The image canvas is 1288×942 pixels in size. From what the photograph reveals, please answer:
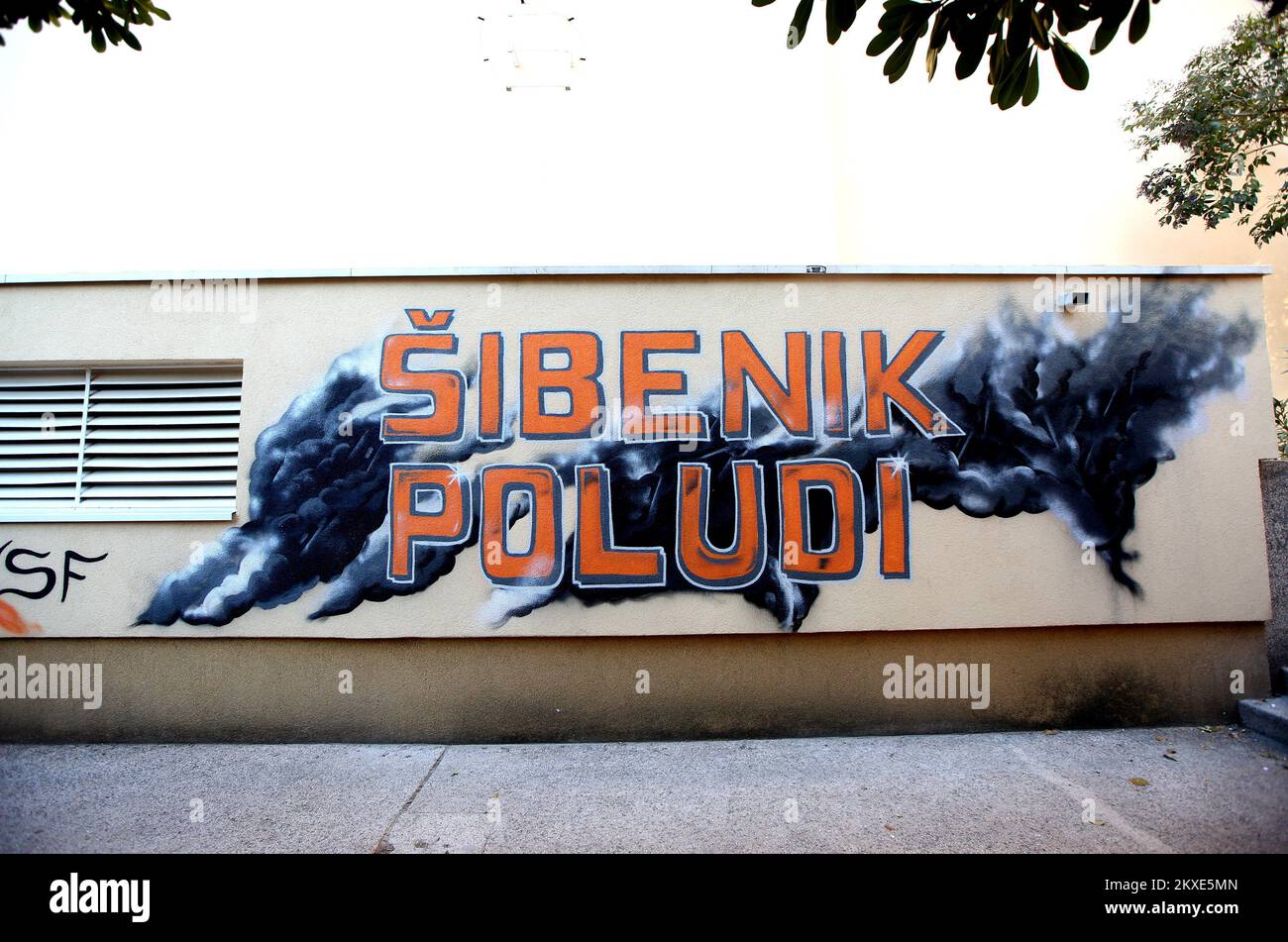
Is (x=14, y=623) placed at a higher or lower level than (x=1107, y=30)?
A: lower

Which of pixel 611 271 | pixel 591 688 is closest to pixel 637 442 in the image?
pixel 611 271

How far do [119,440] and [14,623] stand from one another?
4.36 feet

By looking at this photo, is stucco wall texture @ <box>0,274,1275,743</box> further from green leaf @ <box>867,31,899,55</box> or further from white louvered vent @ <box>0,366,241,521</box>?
green leaf @ <box>867,31,899,55</box>

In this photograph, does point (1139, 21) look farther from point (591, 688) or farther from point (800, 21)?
point (591, 688)

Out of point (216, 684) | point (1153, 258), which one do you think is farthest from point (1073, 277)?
point (216, 684)

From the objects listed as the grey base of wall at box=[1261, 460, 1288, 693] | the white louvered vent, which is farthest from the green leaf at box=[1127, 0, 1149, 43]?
the white louvered vent

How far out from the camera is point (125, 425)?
14.5ft

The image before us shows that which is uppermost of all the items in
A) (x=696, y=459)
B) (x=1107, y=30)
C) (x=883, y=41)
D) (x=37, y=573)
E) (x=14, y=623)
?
(x=883, y=41)

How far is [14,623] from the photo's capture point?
13.7 ft

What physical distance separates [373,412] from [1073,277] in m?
4.89

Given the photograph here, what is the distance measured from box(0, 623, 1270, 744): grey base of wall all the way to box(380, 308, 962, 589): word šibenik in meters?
0.52

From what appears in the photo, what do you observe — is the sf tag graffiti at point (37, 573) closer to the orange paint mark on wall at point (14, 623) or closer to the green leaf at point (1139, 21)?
the orange paint mark on wall at point (14, 623)

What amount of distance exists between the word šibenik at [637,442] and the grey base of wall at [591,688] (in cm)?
52
